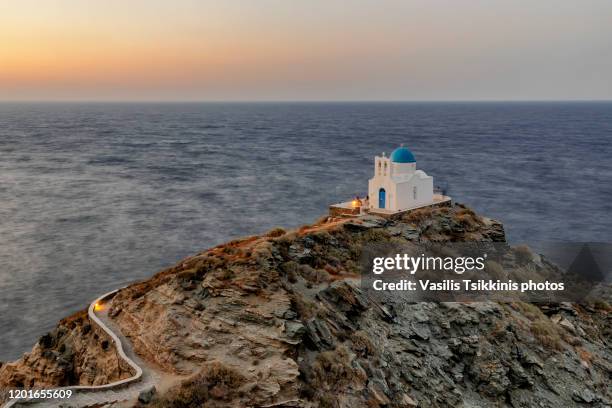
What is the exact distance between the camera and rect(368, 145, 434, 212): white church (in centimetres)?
5009

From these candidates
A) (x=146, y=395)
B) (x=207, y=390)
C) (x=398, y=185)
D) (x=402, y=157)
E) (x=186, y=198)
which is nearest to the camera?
(x=146, y=395)

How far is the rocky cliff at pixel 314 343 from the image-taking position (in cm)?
2989

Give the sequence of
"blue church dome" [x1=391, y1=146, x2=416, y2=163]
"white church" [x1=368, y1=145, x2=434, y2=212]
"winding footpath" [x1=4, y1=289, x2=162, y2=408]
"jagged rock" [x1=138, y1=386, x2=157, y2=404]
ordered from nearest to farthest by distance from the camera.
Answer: "winding footpath" [x1=4, y1=289, x2=162, y2=408] < "jagged rock" [x1=138, y1=386, x2=157, y2=404] < "white church" [x1=368, y1=145, x2=434, y2=212] < "blue church dome" [x1=391, y1=146, x2=416, y2=163]

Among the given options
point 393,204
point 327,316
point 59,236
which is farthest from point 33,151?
point 327,316

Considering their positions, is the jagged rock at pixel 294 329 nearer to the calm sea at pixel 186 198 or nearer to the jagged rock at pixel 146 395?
the jagged rock at pixel 146 395

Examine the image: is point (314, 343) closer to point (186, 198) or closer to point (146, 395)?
point (146, 395)

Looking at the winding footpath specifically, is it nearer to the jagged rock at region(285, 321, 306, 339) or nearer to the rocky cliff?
the rocky cliff

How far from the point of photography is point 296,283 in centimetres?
3684

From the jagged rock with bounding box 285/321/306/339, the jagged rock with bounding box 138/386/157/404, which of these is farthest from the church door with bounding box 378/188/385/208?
the jagged rock with bounding box 138/386/157/404

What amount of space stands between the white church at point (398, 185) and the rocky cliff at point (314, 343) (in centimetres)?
755

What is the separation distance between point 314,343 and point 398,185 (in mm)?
21243

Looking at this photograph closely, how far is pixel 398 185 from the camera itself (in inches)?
1961

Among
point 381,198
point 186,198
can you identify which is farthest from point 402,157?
point 186,198

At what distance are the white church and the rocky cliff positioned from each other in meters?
7.55
